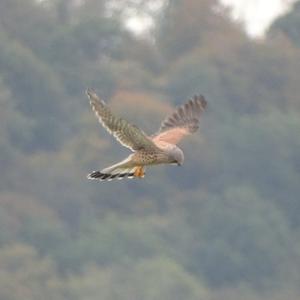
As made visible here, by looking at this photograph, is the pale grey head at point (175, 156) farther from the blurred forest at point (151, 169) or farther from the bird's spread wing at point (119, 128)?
the blurred forest at point (151, 169)

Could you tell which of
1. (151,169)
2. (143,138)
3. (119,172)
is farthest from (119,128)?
(151,169)

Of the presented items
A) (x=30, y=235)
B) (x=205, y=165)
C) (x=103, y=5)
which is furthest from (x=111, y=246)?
(x=103, y=5)

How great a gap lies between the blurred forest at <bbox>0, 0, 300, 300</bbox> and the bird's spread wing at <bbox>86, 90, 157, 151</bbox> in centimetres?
2185

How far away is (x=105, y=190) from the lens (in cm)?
4678

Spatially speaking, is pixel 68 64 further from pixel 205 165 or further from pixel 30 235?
pixel 30 235

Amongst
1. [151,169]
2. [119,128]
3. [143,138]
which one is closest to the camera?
[119,128]

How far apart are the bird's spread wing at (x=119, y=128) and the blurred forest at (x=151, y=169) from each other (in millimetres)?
21847

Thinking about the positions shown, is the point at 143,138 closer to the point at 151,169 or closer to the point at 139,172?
the point at 139,172

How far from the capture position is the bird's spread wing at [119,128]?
41.2 ft

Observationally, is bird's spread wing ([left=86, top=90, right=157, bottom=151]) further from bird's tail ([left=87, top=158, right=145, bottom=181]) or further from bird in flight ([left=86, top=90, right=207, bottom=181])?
bird's tail ([left=87, top=158, right=145, bottom=181])

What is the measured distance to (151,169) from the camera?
147ft

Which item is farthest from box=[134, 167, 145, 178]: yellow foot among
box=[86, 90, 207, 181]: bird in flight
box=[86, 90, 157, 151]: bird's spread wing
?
box=[86, 90, 157, 151]: bird's spread wing

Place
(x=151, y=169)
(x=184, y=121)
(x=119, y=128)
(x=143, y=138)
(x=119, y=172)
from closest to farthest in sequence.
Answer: (x=119, y=128), (x=143, y=138), (x=119, y=172), (x=184, y=121), (x=151, y=169)

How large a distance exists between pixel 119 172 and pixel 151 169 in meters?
31.0
